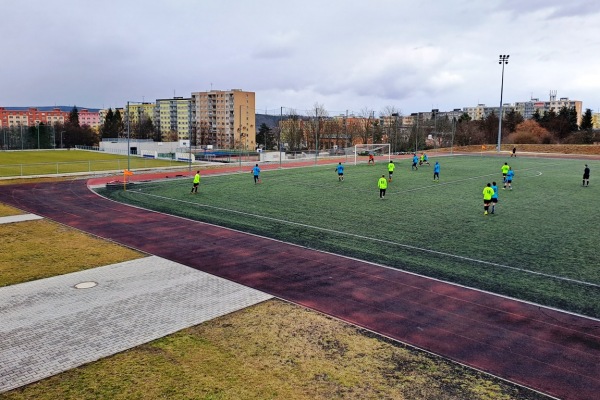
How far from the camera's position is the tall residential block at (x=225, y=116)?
14562cm

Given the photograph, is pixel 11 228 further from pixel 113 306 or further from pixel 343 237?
pixel 343 237

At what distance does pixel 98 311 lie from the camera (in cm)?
1137

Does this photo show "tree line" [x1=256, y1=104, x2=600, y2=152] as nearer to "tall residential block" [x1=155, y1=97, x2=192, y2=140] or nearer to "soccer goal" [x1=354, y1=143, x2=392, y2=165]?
"soccer goal" [x1=354, y1=143, x2=392, y2=165]

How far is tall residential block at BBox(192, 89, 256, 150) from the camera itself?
14562cm

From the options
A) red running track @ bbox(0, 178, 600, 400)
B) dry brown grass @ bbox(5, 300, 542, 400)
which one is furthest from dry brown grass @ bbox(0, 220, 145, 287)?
dry brown grass @ bbox(5, 300, 542, 400)

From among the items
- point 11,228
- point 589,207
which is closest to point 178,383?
point 11,228

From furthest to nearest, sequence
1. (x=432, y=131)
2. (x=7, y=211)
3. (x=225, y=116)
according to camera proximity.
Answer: (x=225, y=116) < (x=432, y=131) < (x=7, y=211)

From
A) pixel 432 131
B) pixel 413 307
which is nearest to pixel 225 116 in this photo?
pixel 432 131

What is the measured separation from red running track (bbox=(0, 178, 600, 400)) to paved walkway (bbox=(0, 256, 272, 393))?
1278mm

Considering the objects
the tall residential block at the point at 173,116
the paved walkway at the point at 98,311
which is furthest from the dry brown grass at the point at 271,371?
the tall residential block at the point at 173,116

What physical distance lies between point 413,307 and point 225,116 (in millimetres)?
144786

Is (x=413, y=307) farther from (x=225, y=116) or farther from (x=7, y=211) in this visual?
(x=225, y=116)

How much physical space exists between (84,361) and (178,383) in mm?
2178

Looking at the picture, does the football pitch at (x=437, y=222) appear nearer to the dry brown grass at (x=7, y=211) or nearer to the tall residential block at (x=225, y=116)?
the dry brown grass at (x=7, y=211)
